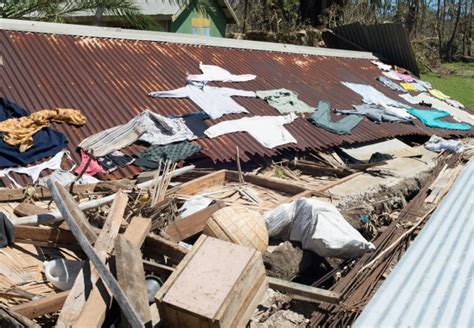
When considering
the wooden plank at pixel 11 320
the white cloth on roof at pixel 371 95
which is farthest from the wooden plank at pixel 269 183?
the white cloth on roof at pixel 371 95

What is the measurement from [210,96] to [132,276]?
648 cm

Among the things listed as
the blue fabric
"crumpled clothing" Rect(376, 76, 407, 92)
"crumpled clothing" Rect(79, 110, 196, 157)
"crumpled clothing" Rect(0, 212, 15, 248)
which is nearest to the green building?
"crumpled clothing" Rect(376, 76, 407, 92)

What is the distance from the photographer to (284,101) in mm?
11094

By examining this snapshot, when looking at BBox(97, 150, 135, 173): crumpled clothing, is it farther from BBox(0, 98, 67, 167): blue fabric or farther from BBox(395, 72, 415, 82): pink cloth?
BBox(395, 72, 415, 82): pink cloth

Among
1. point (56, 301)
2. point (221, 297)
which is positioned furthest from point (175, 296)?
point (56, 301)

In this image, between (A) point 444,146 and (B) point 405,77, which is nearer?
(A) point 444,146

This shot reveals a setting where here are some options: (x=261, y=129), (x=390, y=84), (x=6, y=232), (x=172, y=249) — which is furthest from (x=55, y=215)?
(x=390, y=84)

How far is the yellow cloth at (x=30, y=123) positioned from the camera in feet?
23.7

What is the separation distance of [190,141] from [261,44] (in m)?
6.65

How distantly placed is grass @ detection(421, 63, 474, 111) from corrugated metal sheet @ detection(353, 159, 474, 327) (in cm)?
1834

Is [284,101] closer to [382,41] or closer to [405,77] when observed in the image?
[405,77]

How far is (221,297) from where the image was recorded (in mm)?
3857

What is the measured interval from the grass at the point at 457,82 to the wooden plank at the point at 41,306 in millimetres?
20607

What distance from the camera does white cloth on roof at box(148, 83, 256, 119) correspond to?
31.7 feet
